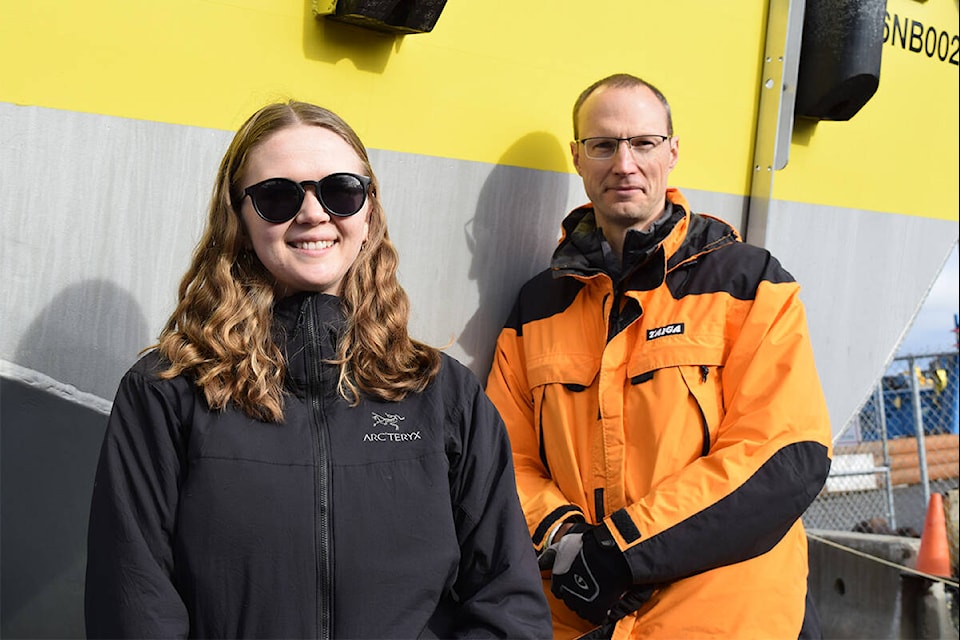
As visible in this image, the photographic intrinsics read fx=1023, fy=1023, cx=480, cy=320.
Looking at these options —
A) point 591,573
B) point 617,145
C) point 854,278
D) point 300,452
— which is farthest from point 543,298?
point 854,278

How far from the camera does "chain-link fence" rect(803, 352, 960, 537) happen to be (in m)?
7.27

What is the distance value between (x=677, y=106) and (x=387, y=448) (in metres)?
1.78

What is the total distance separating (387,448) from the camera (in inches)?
64.8

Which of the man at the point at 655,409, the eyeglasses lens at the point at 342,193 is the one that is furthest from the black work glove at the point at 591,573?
the eyeglasses lens at the point at 342,193

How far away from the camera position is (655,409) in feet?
7.71

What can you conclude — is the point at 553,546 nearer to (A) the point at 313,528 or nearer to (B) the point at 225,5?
(A) the point at 313,528

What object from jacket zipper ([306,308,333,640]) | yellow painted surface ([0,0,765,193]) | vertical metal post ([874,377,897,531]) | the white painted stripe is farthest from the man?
vertical metal post ([874,377,897,531])

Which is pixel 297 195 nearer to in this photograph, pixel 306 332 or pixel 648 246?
pixel 306 332

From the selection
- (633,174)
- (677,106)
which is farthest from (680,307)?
(677,106)

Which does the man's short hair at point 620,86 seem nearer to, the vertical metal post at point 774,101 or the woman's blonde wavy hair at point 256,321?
the vertical metal post at point 774,101

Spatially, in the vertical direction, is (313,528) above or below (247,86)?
below

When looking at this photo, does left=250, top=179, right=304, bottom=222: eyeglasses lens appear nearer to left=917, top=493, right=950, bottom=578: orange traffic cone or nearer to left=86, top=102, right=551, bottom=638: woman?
left=86, top=102, right=551, bottom=638: woman

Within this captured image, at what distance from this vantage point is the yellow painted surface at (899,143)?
3.39 m

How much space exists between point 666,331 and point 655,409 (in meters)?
0.19
